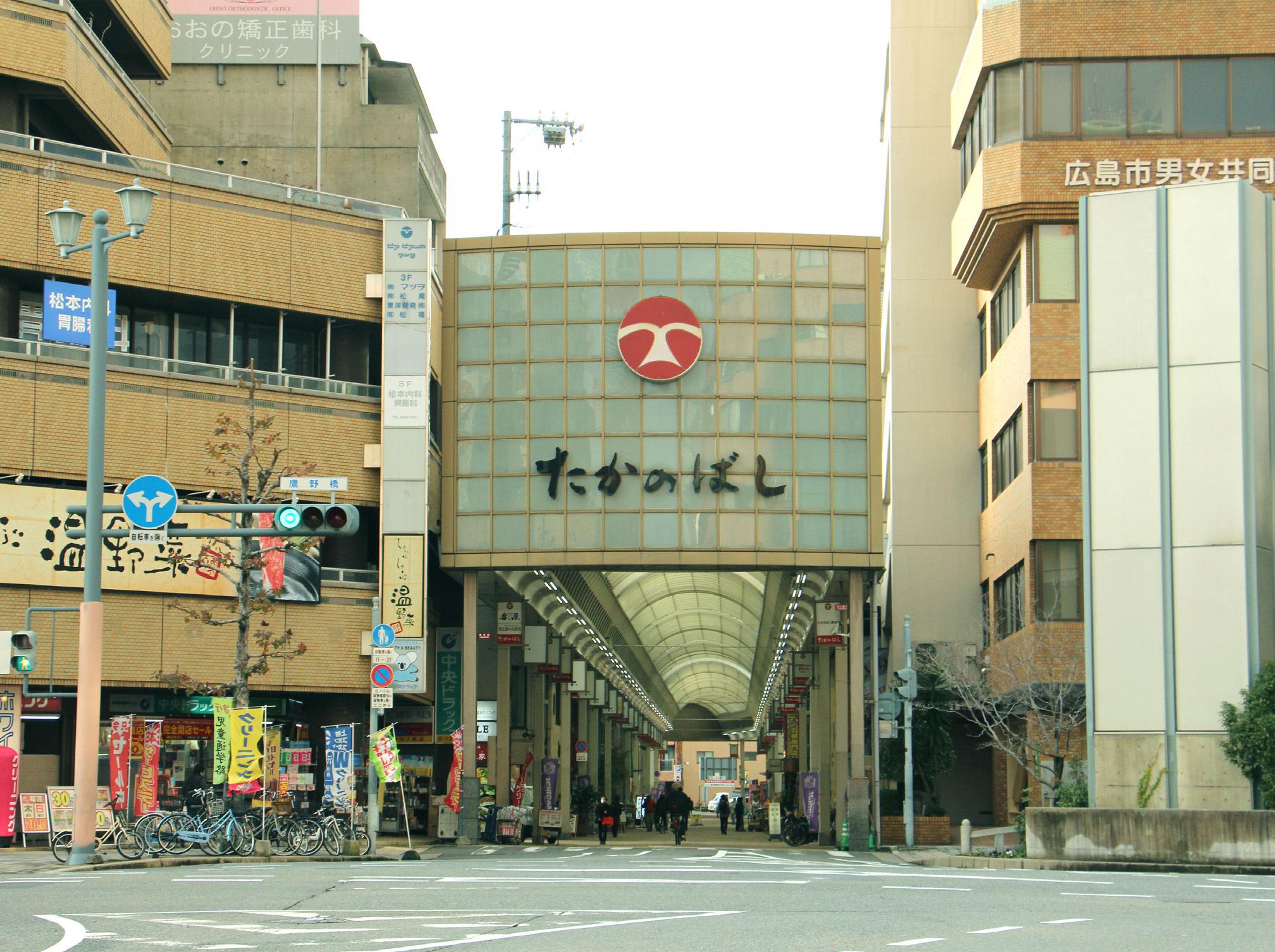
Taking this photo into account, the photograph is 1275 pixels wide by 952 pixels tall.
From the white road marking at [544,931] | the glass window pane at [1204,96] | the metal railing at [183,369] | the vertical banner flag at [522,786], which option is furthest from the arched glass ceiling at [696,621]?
the white road marking at [544,931]

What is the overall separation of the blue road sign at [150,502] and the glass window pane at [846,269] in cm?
2457

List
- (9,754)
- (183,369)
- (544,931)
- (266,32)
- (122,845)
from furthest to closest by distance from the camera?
(266,32)
(183,369)
(9,754)
(122,845)
(544,931)

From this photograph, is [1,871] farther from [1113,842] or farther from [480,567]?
[480,567]

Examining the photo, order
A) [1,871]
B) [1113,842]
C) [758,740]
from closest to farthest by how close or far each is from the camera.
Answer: [1,871] < [1113,842] < [758,740]

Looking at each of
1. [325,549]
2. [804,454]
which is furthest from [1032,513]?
[325,549]

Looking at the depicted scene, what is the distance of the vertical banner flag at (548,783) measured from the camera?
4934 centimetres

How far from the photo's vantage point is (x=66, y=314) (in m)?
36.7

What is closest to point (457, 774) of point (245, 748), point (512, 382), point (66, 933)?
point (512, 382)

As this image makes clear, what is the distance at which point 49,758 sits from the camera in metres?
37.2

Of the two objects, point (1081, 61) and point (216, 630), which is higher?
point (1081, 61)

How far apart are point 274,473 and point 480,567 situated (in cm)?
653

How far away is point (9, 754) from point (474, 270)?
17.7 metres

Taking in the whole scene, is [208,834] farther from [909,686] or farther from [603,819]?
[603,819]

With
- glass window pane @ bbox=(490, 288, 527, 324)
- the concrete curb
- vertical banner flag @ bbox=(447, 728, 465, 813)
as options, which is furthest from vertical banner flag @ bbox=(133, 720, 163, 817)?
the concrete curb
